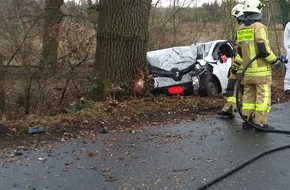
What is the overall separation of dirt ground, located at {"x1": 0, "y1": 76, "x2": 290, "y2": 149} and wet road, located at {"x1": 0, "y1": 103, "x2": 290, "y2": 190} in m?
0.36

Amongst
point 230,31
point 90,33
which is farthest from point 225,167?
point 230,31

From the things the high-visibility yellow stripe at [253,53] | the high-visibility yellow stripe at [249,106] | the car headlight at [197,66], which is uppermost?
the high-visibility yellow stripe at [253,53]

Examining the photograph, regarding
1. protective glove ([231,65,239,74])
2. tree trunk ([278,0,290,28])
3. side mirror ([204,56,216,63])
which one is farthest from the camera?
tree trunk ([278,0,290,28])

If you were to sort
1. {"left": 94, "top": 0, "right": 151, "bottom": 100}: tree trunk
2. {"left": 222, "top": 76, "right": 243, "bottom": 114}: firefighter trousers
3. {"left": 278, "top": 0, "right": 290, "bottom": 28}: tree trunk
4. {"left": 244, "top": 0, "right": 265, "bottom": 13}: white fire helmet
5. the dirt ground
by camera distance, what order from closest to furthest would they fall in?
the dirt ground < {"left": 244, "top": 0, "right": 265, "bottom": 13}: white fire helmet < {"left": 222, "top": 76, "right": 243, "bottom": 114}: firefighter trousers < {"left": 94, "top": 0, "right": 151, "bottom": 100}: tree trunk < {"left": 278, "top": 0, "right": 290, "bottom": 28}: tree trunk

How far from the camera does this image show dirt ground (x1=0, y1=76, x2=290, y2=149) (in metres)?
6.76

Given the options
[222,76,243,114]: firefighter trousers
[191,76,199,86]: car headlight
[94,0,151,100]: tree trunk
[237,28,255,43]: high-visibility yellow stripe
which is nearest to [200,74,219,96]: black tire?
[191,76,199,86]: car headlight

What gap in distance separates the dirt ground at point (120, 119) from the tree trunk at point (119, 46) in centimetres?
57

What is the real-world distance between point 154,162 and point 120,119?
7.77ft

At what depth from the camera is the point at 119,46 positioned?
370 inches

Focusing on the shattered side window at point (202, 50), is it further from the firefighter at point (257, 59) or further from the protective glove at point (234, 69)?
the firefighter at point (257, 59)

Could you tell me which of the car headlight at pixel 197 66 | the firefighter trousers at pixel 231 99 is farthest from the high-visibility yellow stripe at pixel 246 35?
the car headlight at pixel 197 66

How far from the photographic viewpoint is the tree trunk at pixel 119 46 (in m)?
9.37

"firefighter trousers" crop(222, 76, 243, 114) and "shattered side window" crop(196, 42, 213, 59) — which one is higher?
"shattered side window" crop(196, 42, 213, 59)

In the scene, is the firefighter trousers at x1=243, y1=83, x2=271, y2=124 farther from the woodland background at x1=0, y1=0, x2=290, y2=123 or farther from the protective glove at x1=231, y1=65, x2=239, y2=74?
the woodland background at x1=0, y1=0, x2=290, y2=123
